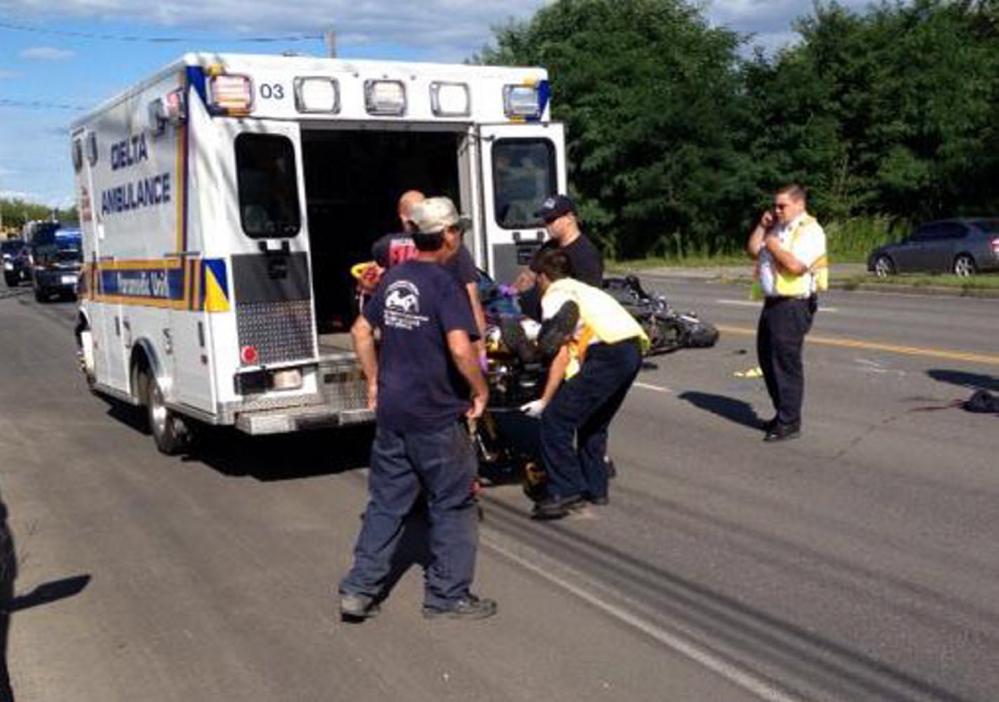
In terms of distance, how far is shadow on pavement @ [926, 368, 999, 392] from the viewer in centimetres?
1074

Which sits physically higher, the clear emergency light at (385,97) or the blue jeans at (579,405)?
the clear emergency light at (385,97)

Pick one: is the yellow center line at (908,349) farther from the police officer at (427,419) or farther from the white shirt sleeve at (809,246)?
the police officer at (427,419)

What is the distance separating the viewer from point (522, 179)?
9047mm

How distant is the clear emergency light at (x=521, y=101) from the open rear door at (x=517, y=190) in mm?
88

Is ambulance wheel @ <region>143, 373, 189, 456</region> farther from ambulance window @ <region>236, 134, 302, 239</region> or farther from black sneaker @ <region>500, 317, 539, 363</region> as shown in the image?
black sneaker @ <region>500, 317, 539, 363</region>

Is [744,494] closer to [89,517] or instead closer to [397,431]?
[397,431]

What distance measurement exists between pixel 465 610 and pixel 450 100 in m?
→ 4.44

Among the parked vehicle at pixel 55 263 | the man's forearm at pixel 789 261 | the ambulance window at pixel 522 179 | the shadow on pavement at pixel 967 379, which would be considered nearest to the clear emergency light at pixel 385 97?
the ambulance window at pixel 522 179

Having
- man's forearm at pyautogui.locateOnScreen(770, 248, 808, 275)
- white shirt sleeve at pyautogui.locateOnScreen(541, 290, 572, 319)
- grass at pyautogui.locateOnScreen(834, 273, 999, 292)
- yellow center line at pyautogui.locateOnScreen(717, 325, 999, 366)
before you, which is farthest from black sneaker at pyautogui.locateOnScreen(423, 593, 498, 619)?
grass at pyautogui.locateOnScreen(834, 273, 999, 292)

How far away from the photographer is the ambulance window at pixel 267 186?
7.61 m

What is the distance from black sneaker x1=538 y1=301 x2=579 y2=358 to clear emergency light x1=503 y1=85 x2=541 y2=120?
2.65 metres

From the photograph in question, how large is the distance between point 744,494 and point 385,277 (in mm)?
3198

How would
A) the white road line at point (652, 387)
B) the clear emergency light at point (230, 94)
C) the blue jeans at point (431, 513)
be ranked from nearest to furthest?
the blue jeans at point (431, 513) < the clear emergency light at point (230, 94) < the white road line at point (652, 387)

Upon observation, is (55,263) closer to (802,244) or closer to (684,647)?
(802,244)
